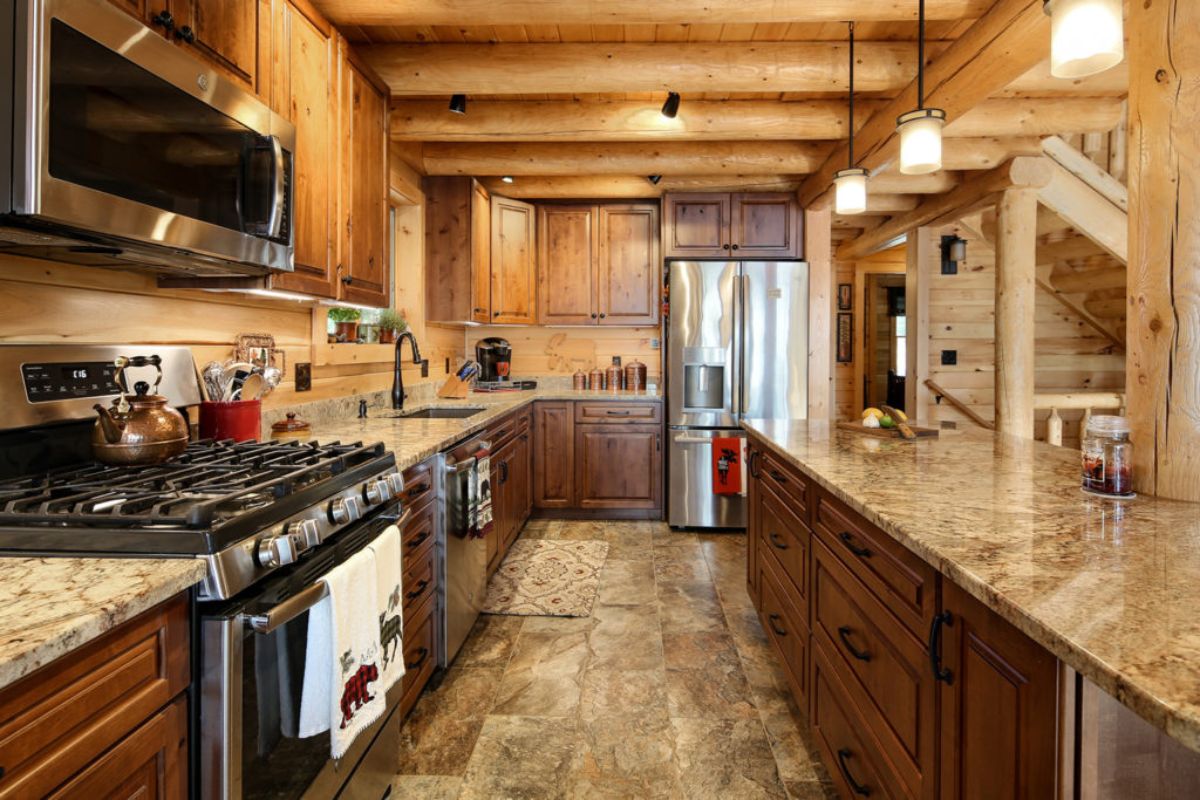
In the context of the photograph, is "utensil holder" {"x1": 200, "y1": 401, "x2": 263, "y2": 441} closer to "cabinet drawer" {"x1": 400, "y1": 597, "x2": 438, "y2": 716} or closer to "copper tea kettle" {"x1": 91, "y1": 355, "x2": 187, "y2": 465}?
"copper tea kettle" {"x1": 91, "y1": 355, "x2": 187, "y2": 465}

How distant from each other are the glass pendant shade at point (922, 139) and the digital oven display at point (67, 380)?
7.59 feet

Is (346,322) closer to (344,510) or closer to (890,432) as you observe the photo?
(344,510)

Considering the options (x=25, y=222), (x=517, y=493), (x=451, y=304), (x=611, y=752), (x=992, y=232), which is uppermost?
(x=992, y=232)

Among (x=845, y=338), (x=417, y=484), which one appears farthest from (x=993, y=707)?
(x=845, y=338)

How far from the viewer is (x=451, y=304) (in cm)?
424

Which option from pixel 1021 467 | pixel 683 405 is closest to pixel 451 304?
pixel 683 405

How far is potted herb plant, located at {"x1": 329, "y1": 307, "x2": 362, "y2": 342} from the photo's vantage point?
2.90 m

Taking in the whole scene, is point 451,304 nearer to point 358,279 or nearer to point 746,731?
point 358,279

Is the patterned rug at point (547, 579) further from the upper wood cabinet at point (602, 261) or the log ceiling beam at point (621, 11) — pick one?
the log ceiling beam at point (621, 11)

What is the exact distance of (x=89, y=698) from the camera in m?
0.76

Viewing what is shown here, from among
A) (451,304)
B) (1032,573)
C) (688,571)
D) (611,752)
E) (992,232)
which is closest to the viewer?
(1032,573)

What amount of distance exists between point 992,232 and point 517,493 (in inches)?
176

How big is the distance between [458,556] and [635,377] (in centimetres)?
280

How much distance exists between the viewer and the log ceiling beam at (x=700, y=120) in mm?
3291
